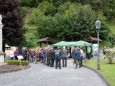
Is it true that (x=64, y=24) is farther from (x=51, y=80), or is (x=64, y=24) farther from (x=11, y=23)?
(x=51, y=80)

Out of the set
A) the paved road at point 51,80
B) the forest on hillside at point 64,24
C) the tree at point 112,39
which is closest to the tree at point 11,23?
the forest on hillside at point 64,24

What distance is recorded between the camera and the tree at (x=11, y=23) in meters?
56.6

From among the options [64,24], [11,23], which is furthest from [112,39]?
[11,23]

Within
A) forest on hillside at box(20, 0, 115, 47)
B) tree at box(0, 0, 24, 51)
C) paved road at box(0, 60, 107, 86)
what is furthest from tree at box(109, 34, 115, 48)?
paved road at box(0, 60, 107, 86)

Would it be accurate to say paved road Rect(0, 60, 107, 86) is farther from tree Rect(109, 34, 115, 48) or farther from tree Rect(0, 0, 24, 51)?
tree Rect(109, 34, 115, 48)

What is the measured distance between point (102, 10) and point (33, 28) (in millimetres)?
19894

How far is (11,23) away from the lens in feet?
188

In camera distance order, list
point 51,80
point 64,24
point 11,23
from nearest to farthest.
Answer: point 51,80, point 11,23, point 64,24

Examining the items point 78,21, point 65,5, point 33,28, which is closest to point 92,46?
point 78,21

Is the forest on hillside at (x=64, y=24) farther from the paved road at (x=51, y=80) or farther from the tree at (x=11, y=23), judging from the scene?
the paved road at (x=51, y=80)

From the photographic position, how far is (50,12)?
9969cm

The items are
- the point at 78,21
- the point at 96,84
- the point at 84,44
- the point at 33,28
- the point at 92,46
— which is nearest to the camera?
the point at 96,84

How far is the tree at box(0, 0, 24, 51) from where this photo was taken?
56625 millimetres

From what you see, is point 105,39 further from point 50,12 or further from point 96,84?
point 96,84
